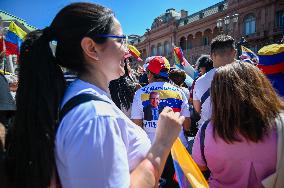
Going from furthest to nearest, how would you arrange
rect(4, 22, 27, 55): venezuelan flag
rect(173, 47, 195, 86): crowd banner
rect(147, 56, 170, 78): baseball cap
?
1. rect(173, 47, 195, 86): crowd banner
2. rect(4, 22, 27, 55): venezuelan flag
3. rect(147, 56, 170, 78): baseball cap

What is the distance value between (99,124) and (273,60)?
234 centimetres

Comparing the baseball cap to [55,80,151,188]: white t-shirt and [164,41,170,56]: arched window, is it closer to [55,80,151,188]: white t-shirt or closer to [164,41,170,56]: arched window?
[55,80,151,188]: white t-shirt

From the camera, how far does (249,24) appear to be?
30406 millimetres

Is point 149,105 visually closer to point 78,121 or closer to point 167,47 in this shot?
point 78,121

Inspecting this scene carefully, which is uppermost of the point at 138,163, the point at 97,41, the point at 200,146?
the point at 97,41

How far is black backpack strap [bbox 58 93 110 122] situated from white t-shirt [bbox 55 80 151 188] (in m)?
0.02

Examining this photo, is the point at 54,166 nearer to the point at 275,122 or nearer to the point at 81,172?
the point at 81,172

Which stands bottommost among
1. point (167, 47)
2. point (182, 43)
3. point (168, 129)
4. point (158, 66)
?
point (168, 129)

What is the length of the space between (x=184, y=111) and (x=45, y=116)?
2.47 m

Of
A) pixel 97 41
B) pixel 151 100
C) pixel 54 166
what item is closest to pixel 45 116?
pixel 54 166

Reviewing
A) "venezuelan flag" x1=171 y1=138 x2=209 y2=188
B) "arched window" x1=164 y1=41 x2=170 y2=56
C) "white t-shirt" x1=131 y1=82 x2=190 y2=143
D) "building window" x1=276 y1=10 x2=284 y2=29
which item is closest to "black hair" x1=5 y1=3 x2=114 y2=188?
"venezuelan flag" x1=171 y1=138 x2=209 y2=188

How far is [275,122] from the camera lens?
1.70m

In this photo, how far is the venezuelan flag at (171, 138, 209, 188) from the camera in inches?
61.6

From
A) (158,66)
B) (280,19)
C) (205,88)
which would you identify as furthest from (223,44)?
(280,19)
